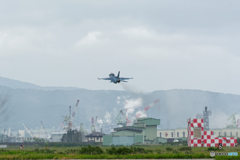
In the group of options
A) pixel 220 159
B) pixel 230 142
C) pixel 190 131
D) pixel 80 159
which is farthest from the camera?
pixel 230 142

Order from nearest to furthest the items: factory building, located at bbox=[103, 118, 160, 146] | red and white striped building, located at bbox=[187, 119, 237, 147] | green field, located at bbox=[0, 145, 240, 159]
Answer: green field, located at bbox=[0, 145, 240, 159] < red and white striped building, located at bbox=[187, 119, 237, 147] < factory building, located at bbox=[103, 118, 160, 146]

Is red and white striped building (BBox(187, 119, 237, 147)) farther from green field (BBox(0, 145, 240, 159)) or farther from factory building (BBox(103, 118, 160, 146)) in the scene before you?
factory building (BBox(103, 118, 160, 146))

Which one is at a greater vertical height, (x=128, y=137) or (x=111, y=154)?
(x=128, y=137)

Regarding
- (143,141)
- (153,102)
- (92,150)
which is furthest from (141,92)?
(92,150)

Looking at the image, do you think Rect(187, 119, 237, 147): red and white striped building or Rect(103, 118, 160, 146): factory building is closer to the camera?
Rect(187, 119, 237, 147): red and white striped building

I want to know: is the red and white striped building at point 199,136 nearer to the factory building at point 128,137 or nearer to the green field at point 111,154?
the green field at point 111,154

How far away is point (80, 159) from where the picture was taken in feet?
157

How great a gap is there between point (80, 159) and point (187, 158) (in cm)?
1352

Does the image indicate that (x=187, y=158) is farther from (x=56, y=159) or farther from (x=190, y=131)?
(x=190, y=131)

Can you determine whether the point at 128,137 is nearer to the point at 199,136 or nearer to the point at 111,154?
the point at 199,136

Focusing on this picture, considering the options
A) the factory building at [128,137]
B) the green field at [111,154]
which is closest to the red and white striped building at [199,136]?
the green field at [111,154]

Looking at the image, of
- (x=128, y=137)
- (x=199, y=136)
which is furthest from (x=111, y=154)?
(x=128, y=137)

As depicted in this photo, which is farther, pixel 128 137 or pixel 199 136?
pixel 128 137

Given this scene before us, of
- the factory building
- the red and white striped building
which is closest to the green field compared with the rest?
the red and white striped building
